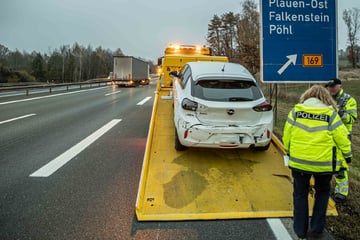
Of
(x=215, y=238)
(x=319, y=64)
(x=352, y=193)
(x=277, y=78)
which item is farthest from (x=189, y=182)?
(x=319, y=64)

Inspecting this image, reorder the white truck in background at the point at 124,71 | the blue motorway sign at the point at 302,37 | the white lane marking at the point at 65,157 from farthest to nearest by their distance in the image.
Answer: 1. the white truck in background at the point at 124,71
2. the blue motorway sign at the point at 302,37
3. the white lane marking at the point at 65,157

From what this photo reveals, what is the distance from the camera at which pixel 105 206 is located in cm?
382

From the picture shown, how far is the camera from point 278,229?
10.8 ft

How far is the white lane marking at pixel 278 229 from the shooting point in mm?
3149

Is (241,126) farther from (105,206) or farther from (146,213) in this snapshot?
(105,206)

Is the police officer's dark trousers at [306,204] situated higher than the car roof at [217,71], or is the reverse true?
the car roof at [217,71]

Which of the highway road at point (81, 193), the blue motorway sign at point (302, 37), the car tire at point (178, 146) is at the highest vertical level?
the blue motorway sign at point (302, 37)

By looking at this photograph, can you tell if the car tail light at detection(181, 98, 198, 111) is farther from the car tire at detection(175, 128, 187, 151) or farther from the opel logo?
the car tire at detection(175, 128, 187, 151)

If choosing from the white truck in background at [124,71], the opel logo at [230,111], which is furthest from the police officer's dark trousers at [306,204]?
the white truck in background at [124,71]

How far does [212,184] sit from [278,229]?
1.31m

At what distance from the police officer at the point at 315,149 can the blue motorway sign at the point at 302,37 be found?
2.94 meters

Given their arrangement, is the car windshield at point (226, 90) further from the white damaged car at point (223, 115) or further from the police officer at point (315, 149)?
the police officer at point (315, 149)

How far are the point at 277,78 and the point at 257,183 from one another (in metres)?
2.56

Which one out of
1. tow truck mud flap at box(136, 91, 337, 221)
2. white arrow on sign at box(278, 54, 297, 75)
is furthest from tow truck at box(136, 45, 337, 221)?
white arrow on sign at box(278, 54, 297, 75)
